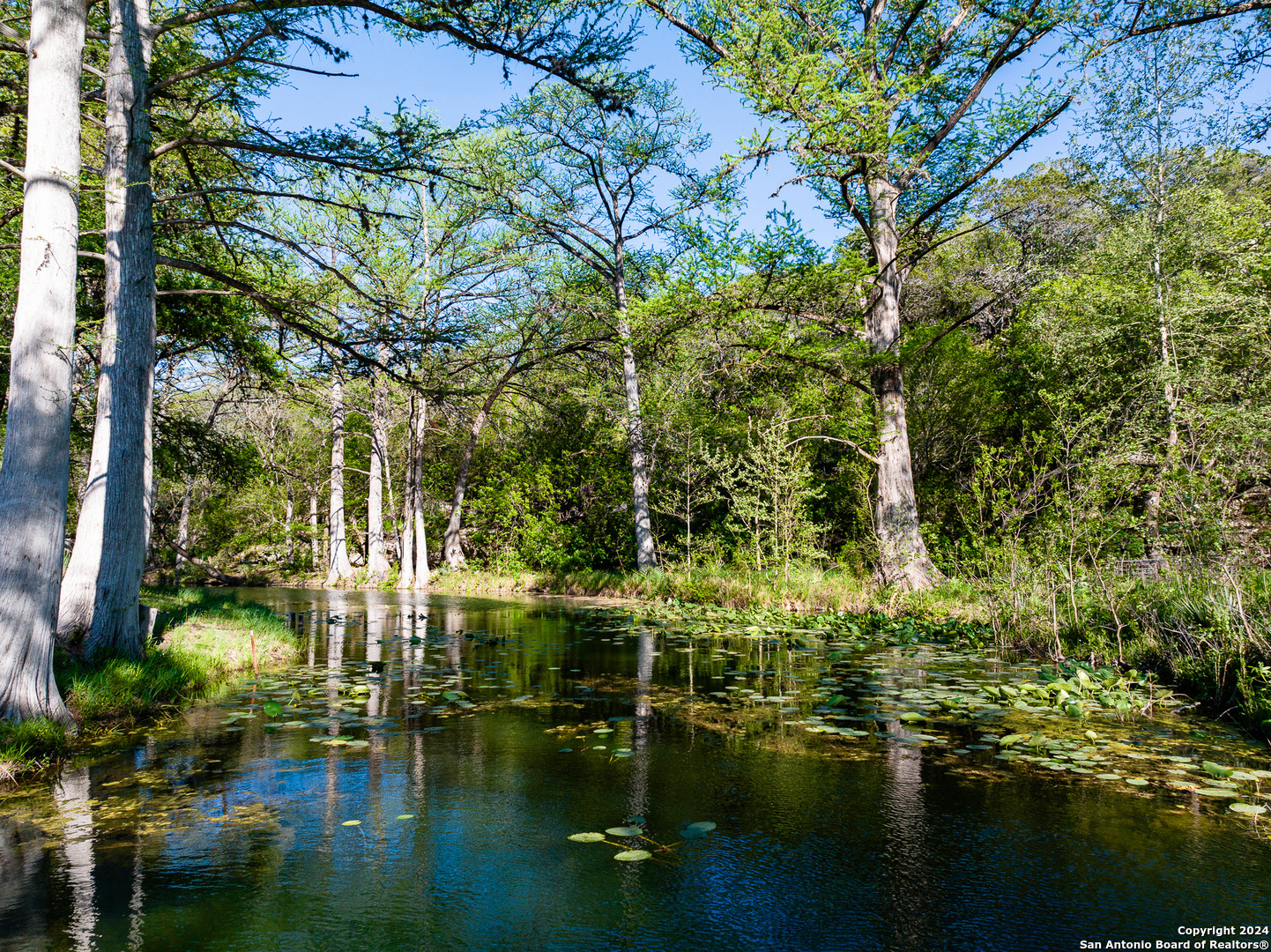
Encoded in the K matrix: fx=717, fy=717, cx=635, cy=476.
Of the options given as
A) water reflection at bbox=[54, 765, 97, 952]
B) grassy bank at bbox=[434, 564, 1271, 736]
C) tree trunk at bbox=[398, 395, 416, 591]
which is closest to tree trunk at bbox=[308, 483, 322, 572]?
tree trunk at bbox=[398, 395, 416, 591]

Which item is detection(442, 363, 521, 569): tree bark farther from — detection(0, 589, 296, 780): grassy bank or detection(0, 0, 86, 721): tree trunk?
detection(0, 0, 86, 721): tree trunk

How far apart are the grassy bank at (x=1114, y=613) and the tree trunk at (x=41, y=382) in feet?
26.6

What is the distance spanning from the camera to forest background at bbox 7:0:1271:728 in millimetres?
7172

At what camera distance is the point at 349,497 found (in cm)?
2855

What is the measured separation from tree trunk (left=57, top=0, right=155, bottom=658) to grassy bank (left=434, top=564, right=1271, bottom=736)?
859cm

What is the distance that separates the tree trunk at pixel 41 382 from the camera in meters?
4.71

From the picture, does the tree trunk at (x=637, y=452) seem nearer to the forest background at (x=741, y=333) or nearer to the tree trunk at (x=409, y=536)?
the forest background at (x=741, y=333)

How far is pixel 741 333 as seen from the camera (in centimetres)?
1421

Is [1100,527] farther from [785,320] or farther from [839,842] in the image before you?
[785,320]

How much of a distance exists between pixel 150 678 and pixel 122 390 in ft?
9.10

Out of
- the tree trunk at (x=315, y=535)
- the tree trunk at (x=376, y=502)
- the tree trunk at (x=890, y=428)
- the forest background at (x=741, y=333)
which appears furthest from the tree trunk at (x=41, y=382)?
the tree trunk at (x=315, y=535)

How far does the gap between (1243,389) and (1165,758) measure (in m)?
13.2

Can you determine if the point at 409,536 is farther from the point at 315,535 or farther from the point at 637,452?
the point at 637,452

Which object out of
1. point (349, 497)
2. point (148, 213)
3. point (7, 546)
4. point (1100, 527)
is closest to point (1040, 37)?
point (1100, 527)
